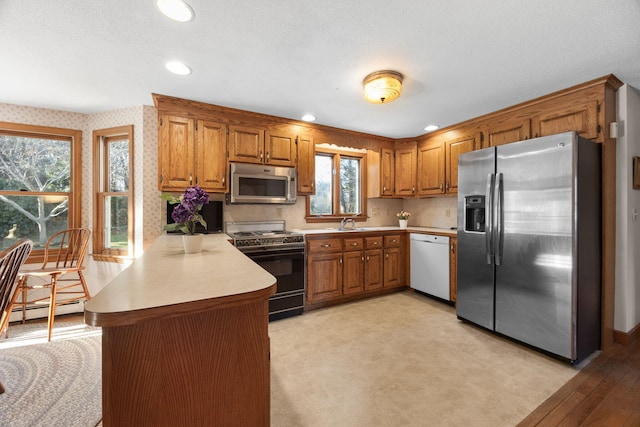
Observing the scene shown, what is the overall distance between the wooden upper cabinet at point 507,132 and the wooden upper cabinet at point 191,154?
307cm

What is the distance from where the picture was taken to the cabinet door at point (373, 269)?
356cm

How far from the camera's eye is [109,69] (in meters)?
2.23

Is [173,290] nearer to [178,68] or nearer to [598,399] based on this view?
[178,68]

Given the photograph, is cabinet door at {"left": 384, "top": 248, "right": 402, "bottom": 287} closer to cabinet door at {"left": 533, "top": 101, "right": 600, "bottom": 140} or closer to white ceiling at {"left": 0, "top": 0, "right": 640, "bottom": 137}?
white ceiling at {"left": 0, "top": 0, "right": 640, "bottom": 137}

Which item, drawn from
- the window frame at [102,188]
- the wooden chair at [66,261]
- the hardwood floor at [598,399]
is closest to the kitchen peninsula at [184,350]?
the hardwood floor at [598,399]

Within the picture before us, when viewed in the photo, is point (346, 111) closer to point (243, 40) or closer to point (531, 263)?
point (243, 40)

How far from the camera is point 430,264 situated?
351 cm

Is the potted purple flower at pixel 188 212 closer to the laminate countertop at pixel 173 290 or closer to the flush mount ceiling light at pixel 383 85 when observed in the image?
the laminate countertop at pixel 173 290

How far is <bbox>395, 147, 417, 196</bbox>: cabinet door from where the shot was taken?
13.4 feet

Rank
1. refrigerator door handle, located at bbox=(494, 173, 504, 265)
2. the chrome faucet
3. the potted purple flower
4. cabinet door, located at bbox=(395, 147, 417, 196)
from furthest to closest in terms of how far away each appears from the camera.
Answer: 1. cabinet door, located at bbox=(395, 147, 417, 196)
2. the chrome faucet
3. refrigerator door handle, located at bbox=(494, 173, 504, 265)
4. the potted purple flower

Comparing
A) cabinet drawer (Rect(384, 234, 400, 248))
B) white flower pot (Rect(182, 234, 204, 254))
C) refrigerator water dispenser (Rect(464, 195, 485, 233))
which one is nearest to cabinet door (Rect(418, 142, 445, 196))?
cabinet drawer (Rect(384, 234, 400, 248))

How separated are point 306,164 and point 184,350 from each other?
2930 millimetres

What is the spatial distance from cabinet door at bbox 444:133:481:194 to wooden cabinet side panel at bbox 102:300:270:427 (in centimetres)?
338

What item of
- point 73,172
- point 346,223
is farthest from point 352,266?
point 73,172
